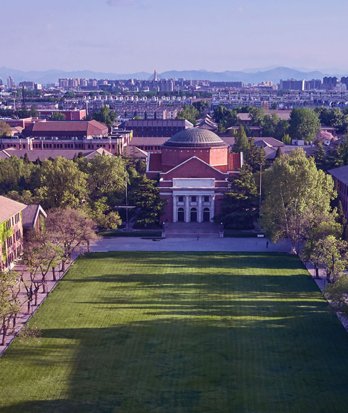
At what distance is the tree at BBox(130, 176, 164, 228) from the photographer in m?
72.6

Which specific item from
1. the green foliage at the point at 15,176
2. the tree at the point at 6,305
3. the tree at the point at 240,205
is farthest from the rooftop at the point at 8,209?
the tree at the point at 240,205

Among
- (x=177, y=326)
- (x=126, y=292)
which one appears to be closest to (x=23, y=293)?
(x=126, y=292)

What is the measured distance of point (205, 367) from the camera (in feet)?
→ 116

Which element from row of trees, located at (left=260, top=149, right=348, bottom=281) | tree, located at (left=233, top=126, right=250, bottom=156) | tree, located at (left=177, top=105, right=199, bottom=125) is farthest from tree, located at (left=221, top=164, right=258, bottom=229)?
tree, located at (left=177, top=105, right=199, bottom=125)

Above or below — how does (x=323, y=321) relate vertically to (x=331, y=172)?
below

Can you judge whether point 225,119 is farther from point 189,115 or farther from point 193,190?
point 193,190

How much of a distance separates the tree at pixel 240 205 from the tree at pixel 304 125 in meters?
62.8

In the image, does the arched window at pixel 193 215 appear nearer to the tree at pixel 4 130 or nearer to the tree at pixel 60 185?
the tree at pixel 60 185

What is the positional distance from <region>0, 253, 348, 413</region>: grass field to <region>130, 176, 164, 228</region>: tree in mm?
16240

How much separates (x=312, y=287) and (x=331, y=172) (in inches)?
1245

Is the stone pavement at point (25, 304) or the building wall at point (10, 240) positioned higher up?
the building wall at point (10, 240)

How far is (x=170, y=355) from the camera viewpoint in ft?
122

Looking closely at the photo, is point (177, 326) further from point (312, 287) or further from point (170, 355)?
point (312, 287)

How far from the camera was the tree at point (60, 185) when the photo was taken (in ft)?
228
